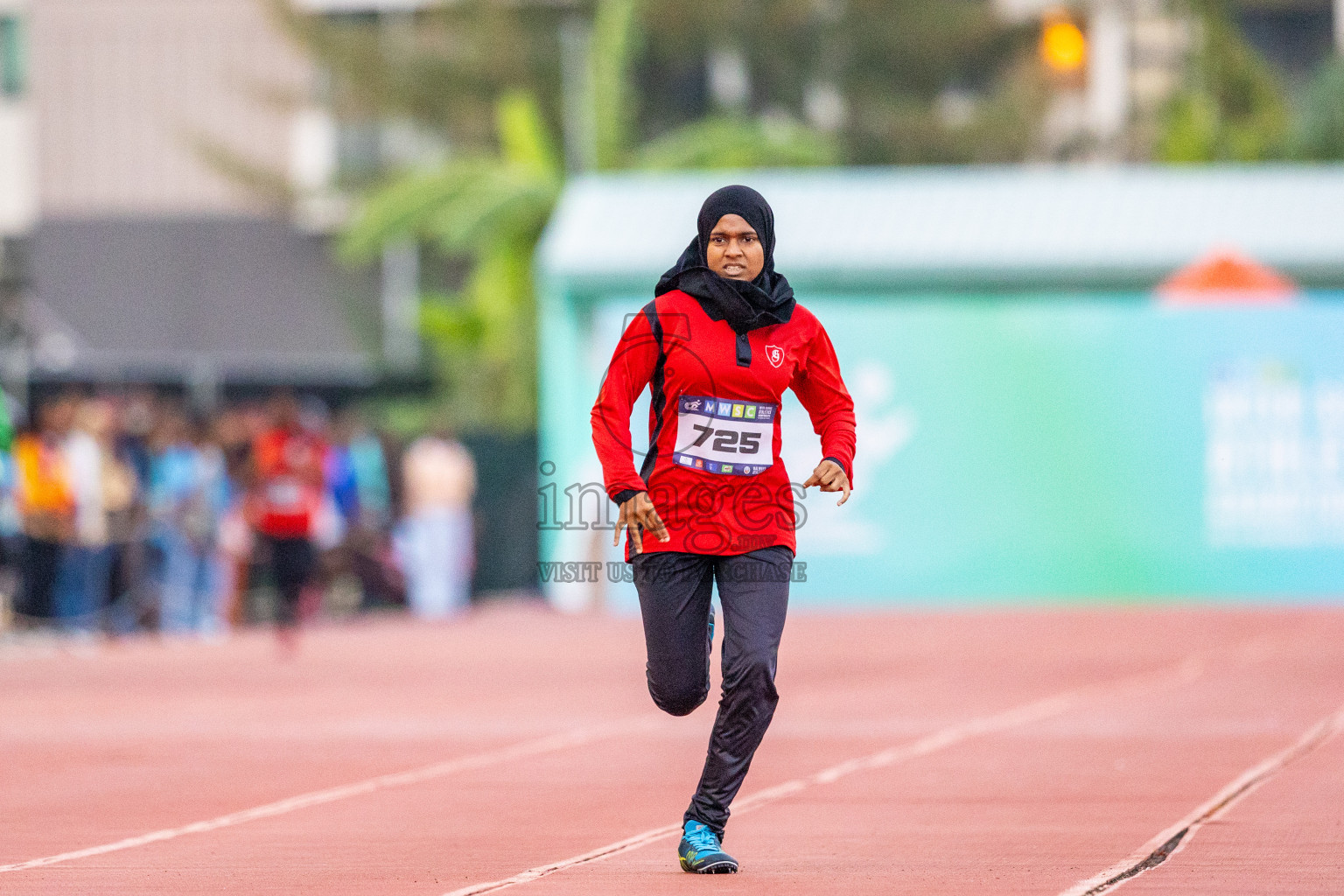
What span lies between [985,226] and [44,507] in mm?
10681

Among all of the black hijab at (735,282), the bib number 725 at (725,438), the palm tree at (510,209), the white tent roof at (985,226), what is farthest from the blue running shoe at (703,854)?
the palm tree at (510,209)

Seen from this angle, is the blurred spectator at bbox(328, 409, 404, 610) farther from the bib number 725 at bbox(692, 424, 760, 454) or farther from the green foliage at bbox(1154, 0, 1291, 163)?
the bib number 725 at bbox(692, 424, 760, 454)

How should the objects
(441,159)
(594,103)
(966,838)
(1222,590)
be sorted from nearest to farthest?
(966,838)
(1222,590)
(594,103)
(441,159)

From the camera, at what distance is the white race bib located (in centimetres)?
688

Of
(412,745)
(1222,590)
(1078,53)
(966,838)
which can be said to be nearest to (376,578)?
(1222,590)

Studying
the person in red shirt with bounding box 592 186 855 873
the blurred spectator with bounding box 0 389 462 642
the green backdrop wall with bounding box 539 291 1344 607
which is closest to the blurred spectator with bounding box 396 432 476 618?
the blurred spectator with bounding box 0 389 462 642

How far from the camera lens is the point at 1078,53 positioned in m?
27.1

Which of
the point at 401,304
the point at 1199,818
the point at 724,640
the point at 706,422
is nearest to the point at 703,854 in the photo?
the point at 724,640

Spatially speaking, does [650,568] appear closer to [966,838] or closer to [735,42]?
[966,838]

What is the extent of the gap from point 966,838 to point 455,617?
52.5 feet

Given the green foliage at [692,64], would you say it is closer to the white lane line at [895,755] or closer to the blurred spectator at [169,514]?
the blurred spectator at [169,514]

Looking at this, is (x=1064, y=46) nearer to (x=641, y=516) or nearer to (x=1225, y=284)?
(x=1225, y=284)

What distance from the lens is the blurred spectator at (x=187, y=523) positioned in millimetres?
20234

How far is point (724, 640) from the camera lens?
6.96m
